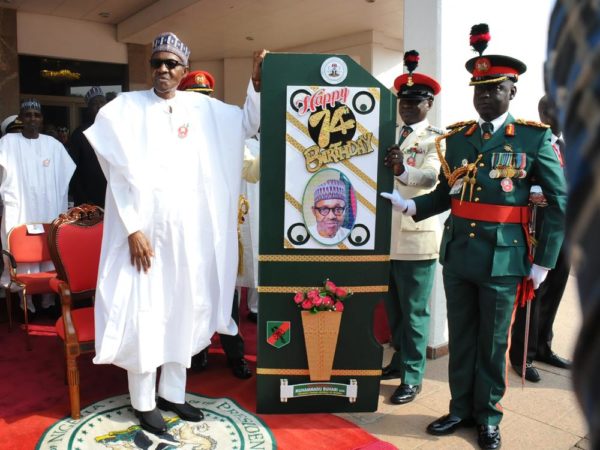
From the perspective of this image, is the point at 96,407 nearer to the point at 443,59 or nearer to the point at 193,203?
the point at 193,203

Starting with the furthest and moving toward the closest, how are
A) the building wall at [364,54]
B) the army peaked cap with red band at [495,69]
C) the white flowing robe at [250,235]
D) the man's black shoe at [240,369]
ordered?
the building wall at [364,54] < the white flowing robe at [250,235] < the man's black shoe at [240,369] < the army peaked cap with red band at [495,69]

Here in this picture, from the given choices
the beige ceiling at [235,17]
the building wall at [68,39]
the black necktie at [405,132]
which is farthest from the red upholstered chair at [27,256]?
the building wall at [68,39]

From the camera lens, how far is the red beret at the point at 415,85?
Answer: 3.19 metres

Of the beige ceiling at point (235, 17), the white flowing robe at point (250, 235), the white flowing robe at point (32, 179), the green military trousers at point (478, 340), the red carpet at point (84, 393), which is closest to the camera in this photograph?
the green military trousers at point (478, 340)

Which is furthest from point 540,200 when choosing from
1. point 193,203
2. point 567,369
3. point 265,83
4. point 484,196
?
point 193,203

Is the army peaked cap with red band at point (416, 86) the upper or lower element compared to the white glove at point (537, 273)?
upper

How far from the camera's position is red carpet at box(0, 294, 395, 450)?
2707mm

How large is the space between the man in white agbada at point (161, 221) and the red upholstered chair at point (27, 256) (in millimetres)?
1873

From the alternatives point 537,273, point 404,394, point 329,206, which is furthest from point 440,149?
point 404,394

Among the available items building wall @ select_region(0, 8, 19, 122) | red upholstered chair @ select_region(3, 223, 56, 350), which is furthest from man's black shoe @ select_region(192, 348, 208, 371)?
building wall @ select_region(0, 8, 19, 122)

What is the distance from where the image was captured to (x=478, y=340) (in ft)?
8.93

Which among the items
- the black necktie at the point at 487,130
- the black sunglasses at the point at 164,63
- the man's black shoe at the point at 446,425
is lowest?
the man's black shoe at the point at 446,425

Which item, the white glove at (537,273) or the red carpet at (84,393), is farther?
the red carpet at (84,393)

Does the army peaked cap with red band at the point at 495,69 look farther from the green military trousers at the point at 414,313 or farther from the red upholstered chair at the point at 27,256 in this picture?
the red upholstered chair at the point at 27,256
